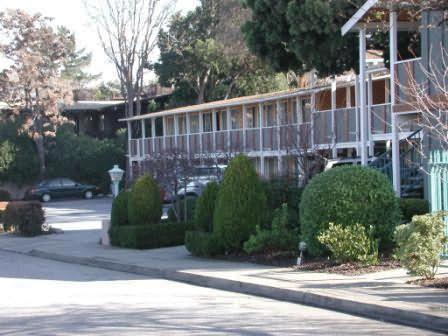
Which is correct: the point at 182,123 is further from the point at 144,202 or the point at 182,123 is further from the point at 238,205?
the point at 238,205

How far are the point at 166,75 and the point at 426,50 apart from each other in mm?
38104

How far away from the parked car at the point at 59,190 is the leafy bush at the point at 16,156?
7.18 feet

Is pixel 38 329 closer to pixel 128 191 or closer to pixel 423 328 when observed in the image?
pixel 423 328

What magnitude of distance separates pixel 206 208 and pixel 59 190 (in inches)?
1410

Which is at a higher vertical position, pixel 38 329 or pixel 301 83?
pixel 301 83

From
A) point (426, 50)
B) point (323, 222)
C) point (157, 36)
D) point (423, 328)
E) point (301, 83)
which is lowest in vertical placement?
point (423, 328)

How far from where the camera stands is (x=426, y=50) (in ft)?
64.8

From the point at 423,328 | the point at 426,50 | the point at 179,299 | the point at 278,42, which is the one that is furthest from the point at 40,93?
the point at 423,328

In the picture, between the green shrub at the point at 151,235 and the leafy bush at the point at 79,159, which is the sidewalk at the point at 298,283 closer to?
the green shrub at the point at 151,235

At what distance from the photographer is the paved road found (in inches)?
397

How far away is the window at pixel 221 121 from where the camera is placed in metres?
Result: 47.4

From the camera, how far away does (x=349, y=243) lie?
14.8 metres

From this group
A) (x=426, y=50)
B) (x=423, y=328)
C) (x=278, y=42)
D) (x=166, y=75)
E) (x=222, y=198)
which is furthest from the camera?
(x=166, y=75)

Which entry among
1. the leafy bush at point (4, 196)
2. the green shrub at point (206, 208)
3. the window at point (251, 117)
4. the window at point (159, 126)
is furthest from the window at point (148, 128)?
the green shrub at point (206, 208)
